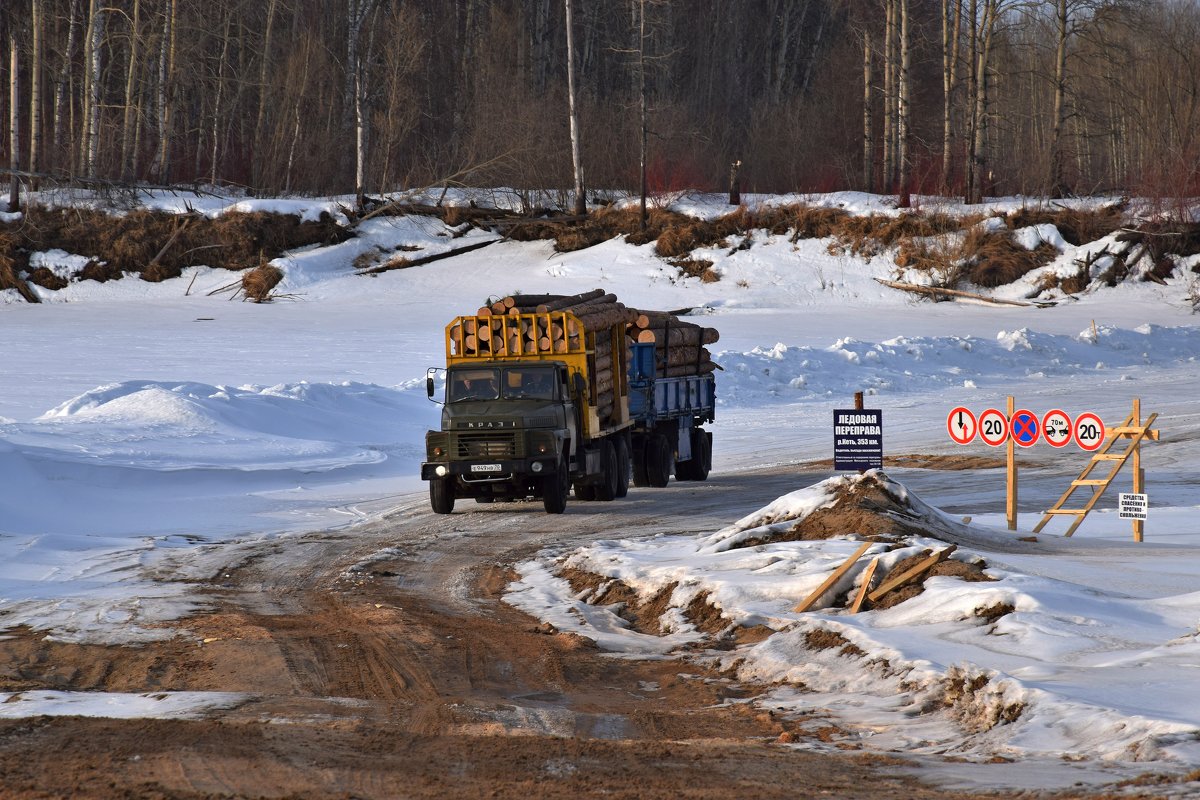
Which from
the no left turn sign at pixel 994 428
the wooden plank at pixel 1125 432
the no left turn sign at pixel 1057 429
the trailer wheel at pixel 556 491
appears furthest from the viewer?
the trailer wheel at pixel 556 491

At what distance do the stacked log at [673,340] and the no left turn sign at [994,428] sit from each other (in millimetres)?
8203

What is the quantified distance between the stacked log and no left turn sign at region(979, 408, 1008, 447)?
8203mm

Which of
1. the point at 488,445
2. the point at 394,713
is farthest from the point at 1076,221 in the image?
the point at 394,713

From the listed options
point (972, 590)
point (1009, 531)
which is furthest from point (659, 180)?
point (972, 590)

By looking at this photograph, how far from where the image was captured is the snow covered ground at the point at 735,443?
8367 millimetres

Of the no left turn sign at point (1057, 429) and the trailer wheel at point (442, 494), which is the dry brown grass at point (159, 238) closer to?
the trailer wheel at point (442, 494)

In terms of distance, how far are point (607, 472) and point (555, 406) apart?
6.72 ft

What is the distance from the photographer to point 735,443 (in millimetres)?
26609

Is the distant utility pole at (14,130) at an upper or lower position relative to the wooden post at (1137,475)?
upper

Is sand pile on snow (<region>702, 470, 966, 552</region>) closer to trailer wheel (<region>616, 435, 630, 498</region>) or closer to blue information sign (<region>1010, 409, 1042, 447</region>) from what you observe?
blue information sign (<region>1010, 409, 1042, 447</region>)

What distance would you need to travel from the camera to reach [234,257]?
163 ft

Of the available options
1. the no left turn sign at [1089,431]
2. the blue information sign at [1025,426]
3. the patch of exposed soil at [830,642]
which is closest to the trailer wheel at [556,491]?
the blue information sign at [1025,426]

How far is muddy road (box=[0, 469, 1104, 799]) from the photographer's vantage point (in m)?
6.20

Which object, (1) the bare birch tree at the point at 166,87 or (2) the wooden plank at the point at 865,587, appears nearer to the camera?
(2) the wooden plank at the point at 865,587
